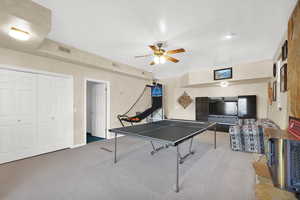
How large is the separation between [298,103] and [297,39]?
84 centimetres

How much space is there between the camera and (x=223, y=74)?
5.16 meters

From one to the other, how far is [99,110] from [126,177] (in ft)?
11.0

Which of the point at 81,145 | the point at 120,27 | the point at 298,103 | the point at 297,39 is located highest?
the point at 120,27

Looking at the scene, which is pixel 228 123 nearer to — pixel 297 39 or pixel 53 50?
pixel 297 39

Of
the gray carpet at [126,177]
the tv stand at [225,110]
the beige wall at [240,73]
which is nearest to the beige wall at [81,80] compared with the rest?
the gray carpet at [126,177]

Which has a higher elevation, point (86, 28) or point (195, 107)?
point (86, 28)

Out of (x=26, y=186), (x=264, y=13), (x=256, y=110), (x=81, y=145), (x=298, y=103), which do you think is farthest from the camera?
(x=256, y=110)

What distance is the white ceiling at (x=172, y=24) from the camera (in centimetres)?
202

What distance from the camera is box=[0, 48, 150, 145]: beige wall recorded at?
3049mm

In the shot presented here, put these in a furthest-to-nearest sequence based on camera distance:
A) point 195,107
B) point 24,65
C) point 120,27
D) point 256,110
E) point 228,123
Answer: point 195,107, point 228,123, point 256,110, point 24,65, point 120,27

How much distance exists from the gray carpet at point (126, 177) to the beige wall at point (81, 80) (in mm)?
1307

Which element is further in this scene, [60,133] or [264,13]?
[60,133]

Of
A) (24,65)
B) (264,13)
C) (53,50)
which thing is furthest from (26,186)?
(264,13)

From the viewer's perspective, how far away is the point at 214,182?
214cm
